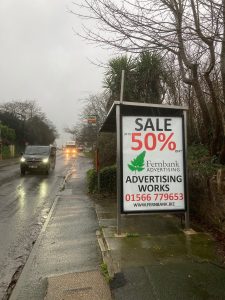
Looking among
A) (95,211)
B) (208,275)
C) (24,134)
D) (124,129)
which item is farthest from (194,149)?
(24,134)

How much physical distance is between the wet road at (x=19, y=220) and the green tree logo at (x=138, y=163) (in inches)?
98.1

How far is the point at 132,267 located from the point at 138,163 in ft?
8.20

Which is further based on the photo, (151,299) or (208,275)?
(208,275)

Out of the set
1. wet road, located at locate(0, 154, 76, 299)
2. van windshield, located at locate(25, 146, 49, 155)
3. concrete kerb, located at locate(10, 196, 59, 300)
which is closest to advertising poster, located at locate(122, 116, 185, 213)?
concrete kerb, located at locate(10, 196, 59, 300)

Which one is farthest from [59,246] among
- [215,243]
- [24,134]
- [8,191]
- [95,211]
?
[24,134]

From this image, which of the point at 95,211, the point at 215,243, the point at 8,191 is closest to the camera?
the point at 215,243

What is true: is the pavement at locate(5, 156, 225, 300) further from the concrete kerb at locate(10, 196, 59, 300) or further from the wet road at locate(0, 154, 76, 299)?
the wet road at locate(0, 154, 76, 299)

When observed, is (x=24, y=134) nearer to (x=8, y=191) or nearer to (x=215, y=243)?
(x=8, y=191)

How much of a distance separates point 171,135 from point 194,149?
409 centimetres

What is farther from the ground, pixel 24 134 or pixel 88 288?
pixel 24 134

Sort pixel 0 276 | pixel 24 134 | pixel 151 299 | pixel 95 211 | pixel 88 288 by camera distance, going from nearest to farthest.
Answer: pixel 151 299 → pixel 88 288 → pixel 0 276 → pixel 95 211 → pixel 24 134

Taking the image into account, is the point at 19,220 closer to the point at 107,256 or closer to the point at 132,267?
the point at 107,256

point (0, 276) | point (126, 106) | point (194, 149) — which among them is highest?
point (126, 106)

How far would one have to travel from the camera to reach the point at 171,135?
769 cm
